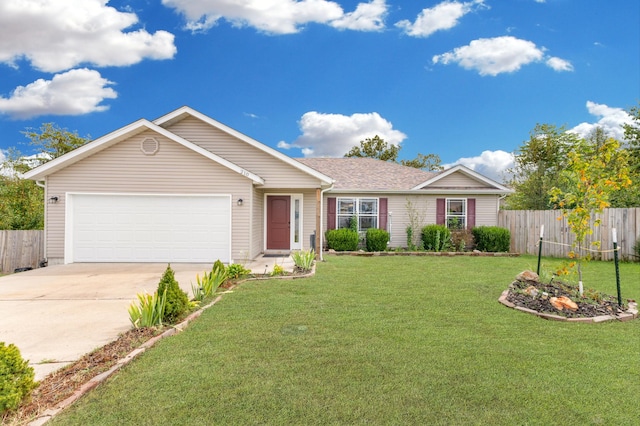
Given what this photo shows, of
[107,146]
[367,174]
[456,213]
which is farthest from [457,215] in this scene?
[107,146]

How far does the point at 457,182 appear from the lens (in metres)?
15.5

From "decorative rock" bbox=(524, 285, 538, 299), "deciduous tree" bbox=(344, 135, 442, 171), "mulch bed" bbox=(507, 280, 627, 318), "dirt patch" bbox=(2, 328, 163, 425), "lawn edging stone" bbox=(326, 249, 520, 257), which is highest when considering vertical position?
"deciduous tree" bbox=(344, 135, 442, 171)

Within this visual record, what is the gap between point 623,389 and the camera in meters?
3.18

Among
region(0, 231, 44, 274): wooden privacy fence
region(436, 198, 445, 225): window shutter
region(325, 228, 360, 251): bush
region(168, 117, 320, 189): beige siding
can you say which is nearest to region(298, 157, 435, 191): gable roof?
region(436, 198, 445, 225): window shutter

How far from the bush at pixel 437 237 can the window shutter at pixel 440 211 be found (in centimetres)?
72

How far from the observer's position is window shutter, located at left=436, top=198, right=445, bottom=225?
1552 centimetres

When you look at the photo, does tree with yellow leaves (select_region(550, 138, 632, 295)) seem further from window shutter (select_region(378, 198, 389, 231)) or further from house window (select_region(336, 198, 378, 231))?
house window (select_region(336, 198, 378, 231))

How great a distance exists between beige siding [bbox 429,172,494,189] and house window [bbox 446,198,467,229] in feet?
2.03

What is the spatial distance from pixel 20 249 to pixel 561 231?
1937 cm

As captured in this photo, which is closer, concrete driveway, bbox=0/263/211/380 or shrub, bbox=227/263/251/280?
concrete driveway, bbox=0/263/211/380

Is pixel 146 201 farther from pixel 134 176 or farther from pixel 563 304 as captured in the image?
pixel 563 304

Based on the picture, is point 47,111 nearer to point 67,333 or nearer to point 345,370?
point 67,333

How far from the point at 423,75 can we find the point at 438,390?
14.9m

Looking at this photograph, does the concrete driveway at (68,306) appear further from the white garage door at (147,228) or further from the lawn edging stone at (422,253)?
the lawn edging stone at (422,253)
